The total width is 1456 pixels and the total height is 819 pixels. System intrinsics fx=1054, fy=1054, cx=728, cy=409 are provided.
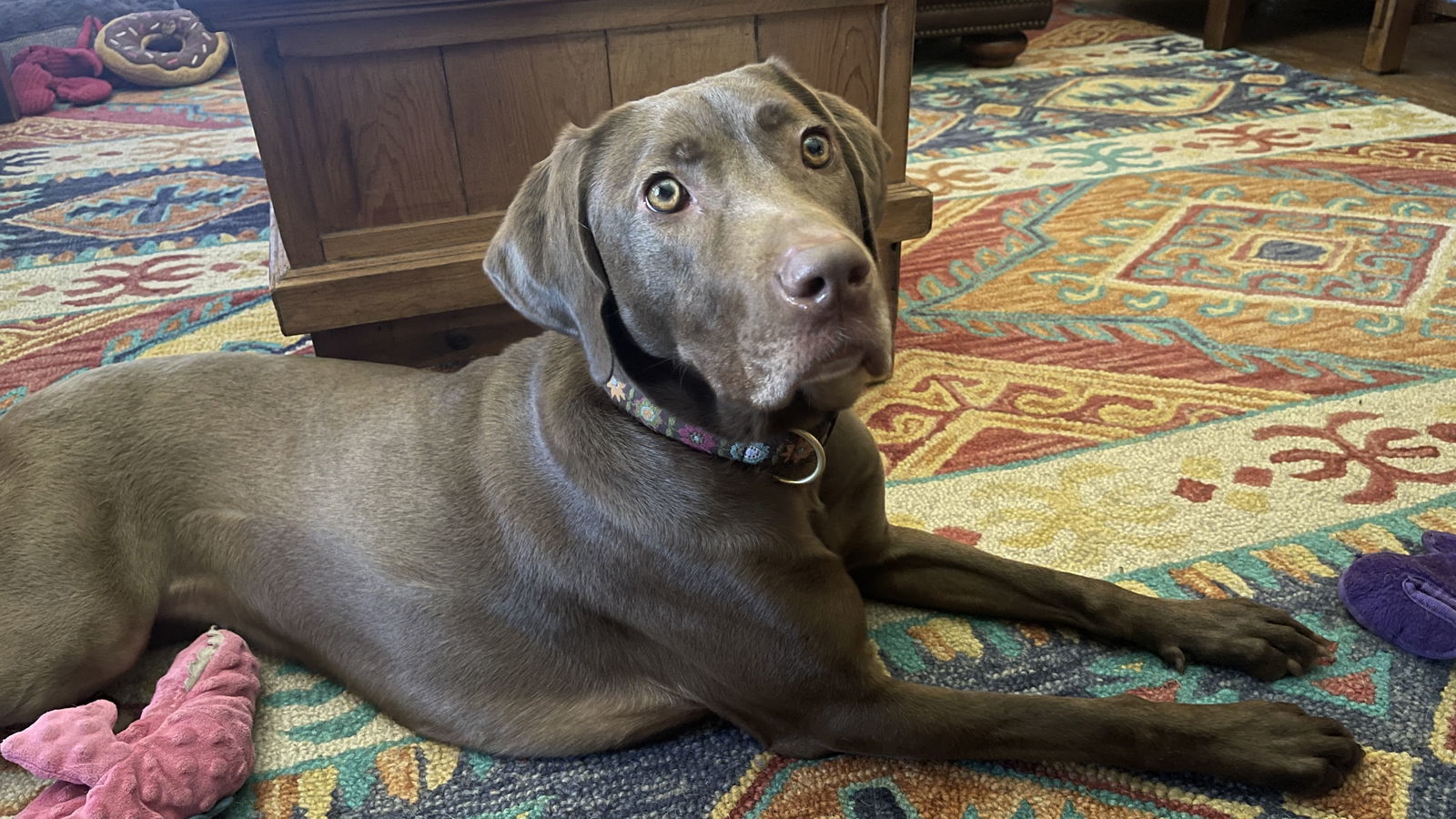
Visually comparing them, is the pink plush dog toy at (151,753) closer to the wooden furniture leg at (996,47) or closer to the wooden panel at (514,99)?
the wooden panel at (514,99)

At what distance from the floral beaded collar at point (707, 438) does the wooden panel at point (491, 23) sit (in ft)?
3.53

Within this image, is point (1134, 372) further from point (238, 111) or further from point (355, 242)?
point (238, 111)

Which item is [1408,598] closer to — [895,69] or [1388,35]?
[895,69]

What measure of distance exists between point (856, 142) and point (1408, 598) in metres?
1.13

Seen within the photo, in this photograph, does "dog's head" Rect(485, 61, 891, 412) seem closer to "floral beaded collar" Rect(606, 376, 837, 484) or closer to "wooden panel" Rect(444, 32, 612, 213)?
"floral beaded collar" Rect(606, 376, 837, 484)

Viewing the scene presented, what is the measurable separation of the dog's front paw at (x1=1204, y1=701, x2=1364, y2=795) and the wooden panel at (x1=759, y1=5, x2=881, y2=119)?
161cm

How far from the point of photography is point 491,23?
7.28ft

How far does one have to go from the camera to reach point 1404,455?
2131 mm

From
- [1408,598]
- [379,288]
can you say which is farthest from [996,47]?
[1408,598]

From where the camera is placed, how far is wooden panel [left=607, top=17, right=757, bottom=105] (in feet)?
7.68

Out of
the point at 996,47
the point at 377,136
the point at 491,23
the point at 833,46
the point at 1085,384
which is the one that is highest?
the point at 491,23

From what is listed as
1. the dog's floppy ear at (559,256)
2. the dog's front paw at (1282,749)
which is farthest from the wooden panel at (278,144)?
the dog's front paw at (1282,749)

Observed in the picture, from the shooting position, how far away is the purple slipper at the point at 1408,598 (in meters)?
1.61

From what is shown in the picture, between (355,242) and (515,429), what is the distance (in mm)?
932
